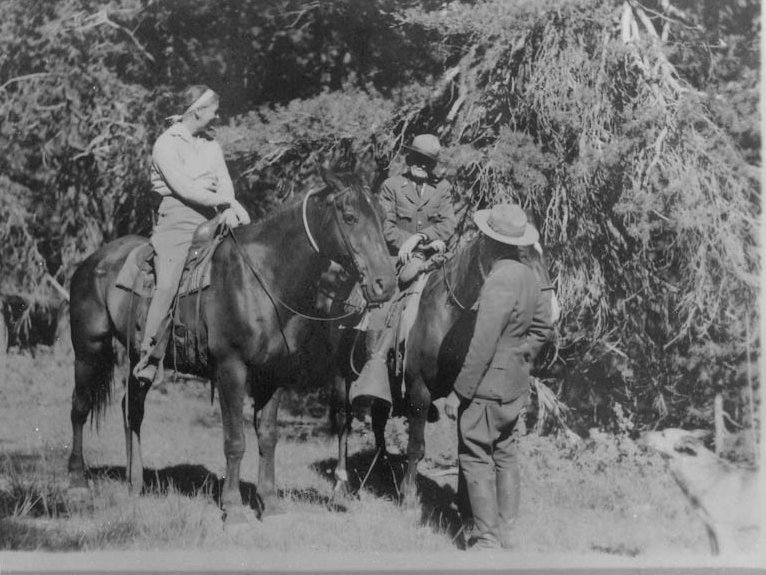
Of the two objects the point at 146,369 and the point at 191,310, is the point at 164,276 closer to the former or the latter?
the point at 191,310

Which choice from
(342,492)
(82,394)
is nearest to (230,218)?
(82,394)

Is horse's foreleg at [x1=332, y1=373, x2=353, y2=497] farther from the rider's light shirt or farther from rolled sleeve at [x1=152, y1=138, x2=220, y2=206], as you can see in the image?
rolled sleeve at [x1=152, y1=138, x2=220, y2=206]

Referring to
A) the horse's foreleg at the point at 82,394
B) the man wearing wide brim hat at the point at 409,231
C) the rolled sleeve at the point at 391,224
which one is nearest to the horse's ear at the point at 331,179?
the man wearing wide brim hat at the point at 409,231

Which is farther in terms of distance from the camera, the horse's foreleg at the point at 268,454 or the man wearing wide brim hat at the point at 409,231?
the man wearing wide brim hat at the point at 409,231

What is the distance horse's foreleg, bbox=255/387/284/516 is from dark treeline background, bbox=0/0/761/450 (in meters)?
3.17

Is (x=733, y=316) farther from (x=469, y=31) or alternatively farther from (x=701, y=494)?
(x=469, y=31)

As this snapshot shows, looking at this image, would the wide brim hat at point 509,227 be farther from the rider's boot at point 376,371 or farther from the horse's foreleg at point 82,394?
the horse's foreleg at point 82,394

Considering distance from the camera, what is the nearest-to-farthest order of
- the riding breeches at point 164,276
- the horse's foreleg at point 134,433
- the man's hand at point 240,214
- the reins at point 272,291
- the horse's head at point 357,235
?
1. the horse's head at point 357,235
2. the reins at point 272,291
3. the riding breeches at point 164,276
4. the man's hand at point 240,214
5. the horse's foreleg at point 134,433

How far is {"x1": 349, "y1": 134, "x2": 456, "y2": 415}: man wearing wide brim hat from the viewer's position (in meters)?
7.16

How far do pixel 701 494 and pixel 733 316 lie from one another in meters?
2.19

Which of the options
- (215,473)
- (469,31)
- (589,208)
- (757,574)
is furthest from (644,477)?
(469,31)

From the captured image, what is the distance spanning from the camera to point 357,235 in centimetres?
603

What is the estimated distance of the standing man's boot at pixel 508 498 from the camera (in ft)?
18.8

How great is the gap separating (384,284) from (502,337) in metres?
0.89
